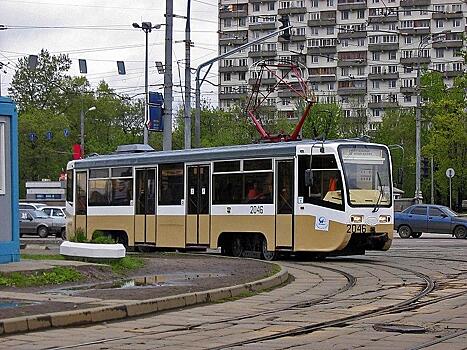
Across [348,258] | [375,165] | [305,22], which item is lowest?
[348,258]

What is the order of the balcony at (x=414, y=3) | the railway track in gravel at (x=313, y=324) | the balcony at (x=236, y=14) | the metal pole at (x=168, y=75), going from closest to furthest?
the railway track in gravel at (x=313, y=324)
the metal pole at (x=168, y=75)
the balcony at (x=414, y=3)
the balcony at (x=236, y=14)

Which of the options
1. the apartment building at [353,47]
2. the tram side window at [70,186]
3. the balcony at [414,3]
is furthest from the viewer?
the balcony at [414,3]

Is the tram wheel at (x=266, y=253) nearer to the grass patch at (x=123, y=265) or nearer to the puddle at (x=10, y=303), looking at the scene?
the grass patch at (x=123, y=265)

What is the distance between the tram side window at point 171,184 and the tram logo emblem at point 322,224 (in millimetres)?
5100

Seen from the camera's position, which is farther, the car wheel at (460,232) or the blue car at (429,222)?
the blue car at (429,222)

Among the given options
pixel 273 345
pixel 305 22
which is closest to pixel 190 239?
pixel 273 345

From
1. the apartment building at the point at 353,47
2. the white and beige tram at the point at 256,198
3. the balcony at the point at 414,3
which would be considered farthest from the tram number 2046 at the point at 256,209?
the balcony at the point at 414,3

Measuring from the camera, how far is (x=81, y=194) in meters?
32.4

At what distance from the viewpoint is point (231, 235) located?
27266 millimetres

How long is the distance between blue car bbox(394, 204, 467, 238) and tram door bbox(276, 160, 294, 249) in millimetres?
18237

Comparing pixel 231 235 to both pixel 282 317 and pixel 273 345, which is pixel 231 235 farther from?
pixel 273 345

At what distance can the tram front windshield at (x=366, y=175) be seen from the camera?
24625 millimetres

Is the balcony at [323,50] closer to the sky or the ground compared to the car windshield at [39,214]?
closer to the sky

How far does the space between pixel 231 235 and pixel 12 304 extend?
14213 mm
